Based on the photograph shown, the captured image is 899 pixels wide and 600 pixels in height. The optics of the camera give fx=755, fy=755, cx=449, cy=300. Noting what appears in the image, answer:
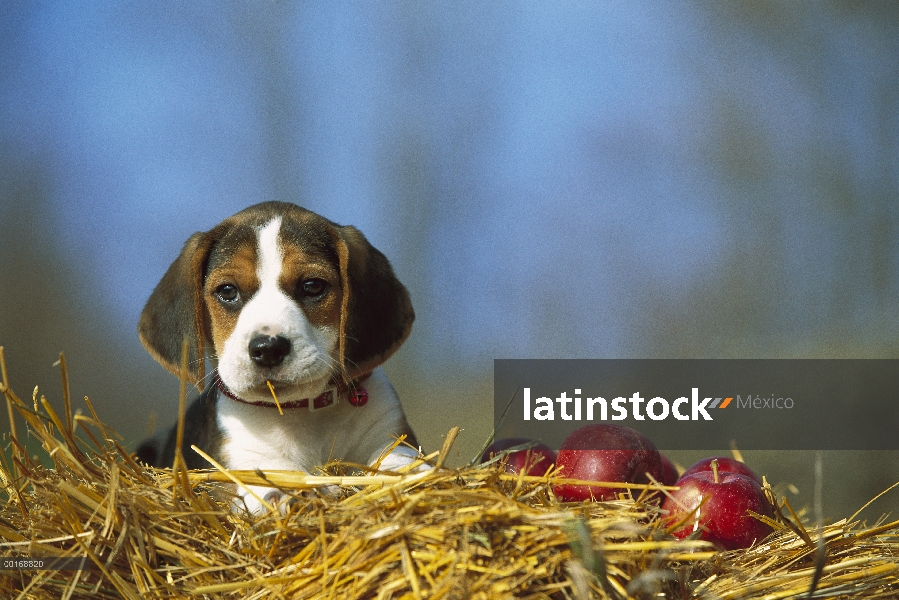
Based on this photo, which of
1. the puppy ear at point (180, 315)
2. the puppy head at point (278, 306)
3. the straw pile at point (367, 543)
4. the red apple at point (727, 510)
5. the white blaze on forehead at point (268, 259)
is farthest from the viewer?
the puppy ear at point (180, 315)

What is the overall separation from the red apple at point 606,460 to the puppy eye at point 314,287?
1.11 meters

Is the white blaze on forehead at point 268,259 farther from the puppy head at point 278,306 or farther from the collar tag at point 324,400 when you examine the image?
the collar tag at point 324,400

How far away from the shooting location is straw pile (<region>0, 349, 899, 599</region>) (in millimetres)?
1613

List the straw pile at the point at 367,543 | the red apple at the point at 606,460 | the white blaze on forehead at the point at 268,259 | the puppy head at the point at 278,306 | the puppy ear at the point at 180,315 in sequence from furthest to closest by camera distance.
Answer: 1. the puppy ear at the point at 180,315
2. the white blaze on forehead at the point at 268,259
3. the puppy head at the point at 278,306
4. the red apple at the point at 606,460
5. the straw pile at the point at 367,543

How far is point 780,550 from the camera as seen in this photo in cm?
230

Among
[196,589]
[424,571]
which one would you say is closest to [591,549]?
[424,571]

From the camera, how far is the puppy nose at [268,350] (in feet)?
8.61

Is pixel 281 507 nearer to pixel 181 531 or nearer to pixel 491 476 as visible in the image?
pixel 181 531

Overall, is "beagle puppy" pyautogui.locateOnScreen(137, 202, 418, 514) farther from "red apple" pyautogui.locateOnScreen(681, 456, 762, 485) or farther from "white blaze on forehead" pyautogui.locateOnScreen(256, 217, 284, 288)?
"red apple" pyautogui.locateOnScreen(681, 456, 762, 485)

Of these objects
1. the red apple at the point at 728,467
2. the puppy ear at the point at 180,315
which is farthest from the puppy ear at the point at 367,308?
the red apple at the point at 728,467

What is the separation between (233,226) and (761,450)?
4.12 m

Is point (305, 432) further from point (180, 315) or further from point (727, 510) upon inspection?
point (727, 510)

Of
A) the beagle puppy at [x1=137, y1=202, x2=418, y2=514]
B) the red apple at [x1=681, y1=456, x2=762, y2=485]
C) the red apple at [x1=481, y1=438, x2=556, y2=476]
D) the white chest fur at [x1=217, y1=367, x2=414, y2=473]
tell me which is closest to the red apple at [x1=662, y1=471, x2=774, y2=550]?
the red apple at [x1=681, y1=456, x2=762, y2=485]

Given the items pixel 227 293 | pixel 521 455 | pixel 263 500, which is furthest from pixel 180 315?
pixel 521 455
